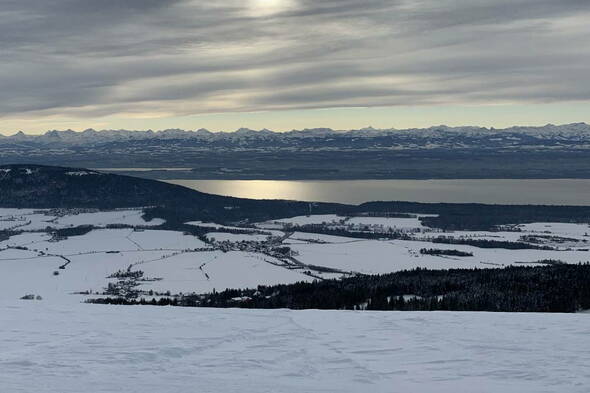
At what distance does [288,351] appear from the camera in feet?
71.3

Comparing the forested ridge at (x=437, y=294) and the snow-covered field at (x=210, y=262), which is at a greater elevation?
the forested ridge at (x=437, y=294)

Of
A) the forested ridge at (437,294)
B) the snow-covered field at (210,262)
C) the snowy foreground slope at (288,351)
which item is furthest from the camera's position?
the snow-covered field at (210,262)

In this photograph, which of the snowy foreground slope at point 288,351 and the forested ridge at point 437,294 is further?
the forested ridge at point 437,294

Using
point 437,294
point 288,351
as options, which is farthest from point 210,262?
point 288,351

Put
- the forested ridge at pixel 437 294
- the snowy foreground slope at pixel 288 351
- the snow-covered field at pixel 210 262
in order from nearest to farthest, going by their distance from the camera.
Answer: the snowy foreground slope at pixel 288 351, the forested ridge at pixel 437 294, the snow-covered field at pixel 210 262

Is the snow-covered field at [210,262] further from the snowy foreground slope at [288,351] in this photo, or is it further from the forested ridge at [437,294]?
the snowy foreground slope at [288,351]

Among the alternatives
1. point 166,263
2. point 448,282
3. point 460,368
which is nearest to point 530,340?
point 460,368

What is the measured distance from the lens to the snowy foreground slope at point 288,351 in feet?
58.4

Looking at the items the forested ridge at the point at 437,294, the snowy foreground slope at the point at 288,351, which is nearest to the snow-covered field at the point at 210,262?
the forested ridge at the point at 437,294

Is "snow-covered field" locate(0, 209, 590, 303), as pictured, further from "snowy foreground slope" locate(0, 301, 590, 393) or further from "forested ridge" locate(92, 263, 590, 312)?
"snowy foreground slope" locate(0, 301, 590, 393)

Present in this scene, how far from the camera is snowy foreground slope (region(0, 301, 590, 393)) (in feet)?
58.4

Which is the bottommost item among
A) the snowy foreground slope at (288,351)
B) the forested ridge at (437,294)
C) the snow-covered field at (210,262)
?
the snow-covered field at (210,262)

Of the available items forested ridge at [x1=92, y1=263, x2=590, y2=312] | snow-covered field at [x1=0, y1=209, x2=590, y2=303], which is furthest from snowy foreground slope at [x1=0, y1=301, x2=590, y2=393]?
snow-covered field at [x1=0, y1=209, x2=590, y2=303]

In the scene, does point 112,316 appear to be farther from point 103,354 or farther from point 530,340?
point 530,340
